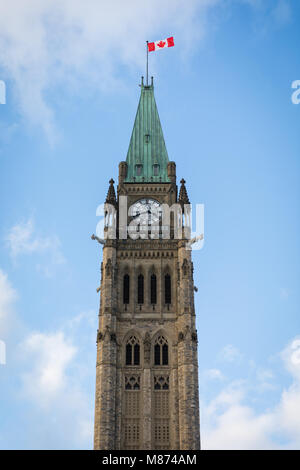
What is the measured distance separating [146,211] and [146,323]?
45.6 feet

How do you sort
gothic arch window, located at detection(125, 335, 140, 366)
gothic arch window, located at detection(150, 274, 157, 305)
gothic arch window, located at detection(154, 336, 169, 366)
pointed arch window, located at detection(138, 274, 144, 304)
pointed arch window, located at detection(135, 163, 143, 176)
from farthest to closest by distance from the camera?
1. pointed arch window, located at detection(135, 163, 143, 176)
2. gothic arch window, located at detection(150, 274, 157, 305)
3. pointed arch window, located at detection(138, 274, 144, 304)
4. gothic arch window, located at detection(154, 336, 169, 366)
5. gothic arch window, located at detection(125, 335, 140, 366)

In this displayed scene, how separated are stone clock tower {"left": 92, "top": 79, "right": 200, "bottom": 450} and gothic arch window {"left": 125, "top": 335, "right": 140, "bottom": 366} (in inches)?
3.9

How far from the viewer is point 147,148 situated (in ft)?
276

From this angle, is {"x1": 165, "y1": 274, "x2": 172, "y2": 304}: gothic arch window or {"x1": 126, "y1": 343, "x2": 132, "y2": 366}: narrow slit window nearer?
{"x1": 126, "y1": 343, "x2": 132, "y2": 366}: narrow slit window

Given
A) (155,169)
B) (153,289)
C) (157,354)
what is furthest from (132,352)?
(155,169)

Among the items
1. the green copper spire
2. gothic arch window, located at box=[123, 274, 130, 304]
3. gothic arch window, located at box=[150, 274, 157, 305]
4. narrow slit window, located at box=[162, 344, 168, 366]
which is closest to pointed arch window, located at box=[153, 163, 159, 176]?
the green copper spire

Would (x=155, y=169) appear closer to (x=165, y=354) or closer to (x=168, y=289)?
(x=168, y=289)

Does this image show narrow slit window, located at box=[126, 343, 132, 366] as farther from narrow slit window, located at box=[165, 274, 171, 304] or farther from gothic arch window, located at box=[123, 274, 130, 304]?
narrow slit window, located at box=[165, 274, 171, 304]

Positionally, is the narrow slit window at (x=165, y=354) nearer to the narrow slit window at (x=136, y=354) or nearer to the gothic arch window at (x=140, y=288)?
the narrow slit window at (x=136, y=354)

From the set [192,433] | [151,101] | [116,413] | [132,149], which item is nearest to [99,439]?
[116,413]

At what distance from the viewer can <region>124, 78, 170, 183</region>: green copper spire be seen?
266 ft

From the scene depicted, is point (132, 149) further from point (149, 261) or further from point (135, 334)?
point (135, 334)

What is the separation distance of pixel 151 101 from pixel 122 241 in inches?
901

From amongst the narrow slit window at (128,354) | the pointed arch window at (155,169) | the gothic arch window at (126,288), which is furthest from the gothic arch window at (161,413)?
the pointed arch window at (155,169)
